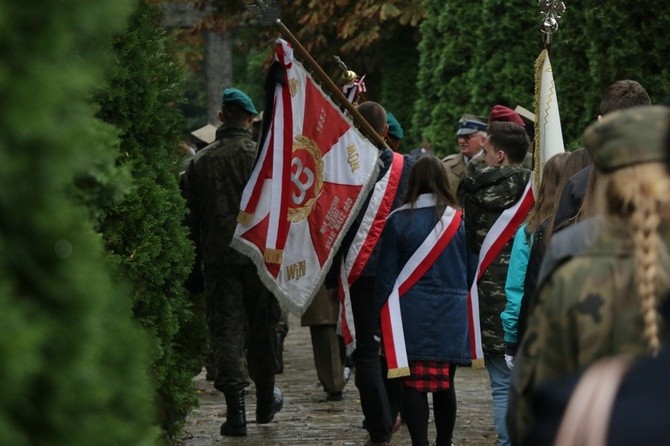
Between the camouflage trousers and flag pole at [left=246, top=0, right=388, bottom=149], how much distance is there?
1231mm

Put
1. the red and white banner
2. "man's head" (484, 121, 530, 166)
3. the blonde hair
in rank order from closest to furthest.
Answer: the blonde hair → "man's head" (484, 121, 530, 166) → the red and white banner

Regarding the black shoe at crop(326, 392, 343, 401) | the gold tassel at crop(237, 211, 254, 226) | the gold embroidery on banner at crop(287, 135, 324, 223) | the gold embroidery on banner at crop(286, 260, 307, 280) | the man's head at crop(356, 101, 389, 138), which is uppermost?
the man's head at crop(356, 101, 389, 138)

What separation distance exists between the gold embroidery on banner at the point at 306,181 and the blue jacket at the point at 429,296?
0.85 m

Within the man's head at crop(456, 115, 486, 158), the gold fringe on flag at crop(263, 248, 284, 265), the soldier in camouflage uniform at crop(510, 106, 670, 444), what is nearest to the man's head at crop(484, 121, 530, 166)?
the gold fringe on flag at crop(263, 248, 284, 265)

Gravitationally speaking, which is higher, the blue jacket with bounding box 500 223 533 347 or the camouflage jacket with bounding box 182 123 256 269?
the camouflage jacket with bounding box 182 123 256 269

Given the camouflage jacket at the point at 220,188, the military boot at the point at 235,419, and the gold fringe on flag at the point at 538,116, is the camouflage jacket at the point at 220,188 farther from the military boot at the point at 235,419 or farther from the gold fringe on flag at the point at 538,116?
the gold fringe on flag at the point at 538,116

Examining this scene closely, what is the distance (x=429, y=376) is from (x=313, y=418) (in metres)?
2.23

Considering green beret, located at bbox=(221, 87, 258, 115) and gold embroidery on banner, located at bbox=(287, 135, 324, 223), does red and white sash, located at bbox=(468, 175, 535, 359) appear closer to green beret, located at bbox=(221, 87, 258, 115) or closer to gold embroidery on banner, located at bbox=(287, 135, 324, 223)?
gold embroidery on banner, located at bbox=(287, 135, 324, 223)

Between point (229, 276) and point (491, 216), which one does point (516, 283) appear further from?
point (229, 276)

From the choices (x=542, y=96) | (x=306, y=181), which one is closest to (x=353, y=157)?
(x=306, y=181)

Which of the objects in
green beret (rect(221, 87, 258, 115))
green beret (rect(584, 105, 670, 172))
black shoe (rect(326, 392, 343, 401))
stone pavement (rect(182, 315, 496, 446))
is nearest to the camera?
green beret (rect(584, 105, 670, 172))

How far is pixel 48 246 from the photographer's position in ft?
8.61

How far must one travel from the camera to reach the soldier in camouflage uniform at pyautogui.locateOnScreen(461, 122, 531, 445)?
7.92m

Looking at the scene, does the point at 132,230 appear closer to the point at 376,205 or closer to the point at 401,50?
the point at 376,205
